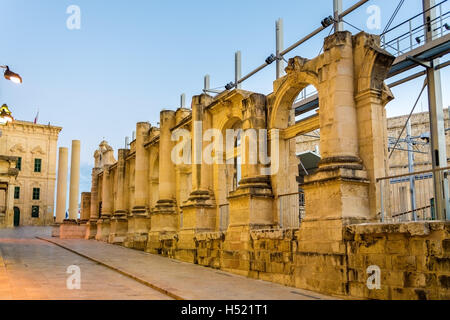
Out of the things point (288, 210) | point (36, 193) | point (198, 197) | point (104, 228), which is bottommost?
point (104, 228)

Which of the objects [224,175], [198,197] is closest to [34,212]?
[198,197]

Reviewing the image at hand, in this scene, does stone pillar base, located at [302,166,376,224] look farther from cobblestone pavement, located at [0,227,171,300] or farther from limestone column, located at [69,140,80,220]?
limestone column, located at [69,140,80,220]

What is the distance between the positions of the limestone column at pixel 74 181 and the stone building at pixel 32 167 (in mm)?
14679

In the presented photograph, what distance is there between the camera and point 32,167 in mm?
54688

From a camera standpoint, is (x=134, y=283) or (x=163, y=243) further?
(x=163, y=243)

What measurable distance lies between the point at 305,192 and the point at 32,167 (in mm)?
51824

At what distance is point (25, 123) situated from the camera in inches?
2158

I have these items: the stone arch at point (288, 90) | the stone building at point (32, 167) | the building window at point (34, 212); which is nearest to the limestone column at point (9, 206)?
the stone building at point (32, 167)

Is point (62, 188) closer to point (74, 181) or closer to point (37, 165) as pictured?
point (74, 181)

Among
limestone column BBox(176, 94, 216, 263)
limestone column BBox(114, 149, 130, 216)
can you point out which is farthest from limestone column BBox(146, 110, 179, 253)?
limestone column BBox(114, 149, 130, 216)

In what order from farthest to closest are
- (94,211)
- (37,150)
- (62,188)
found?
(37,150) → (62,188) → (94,211)

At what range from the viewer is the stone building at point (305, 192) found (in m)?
7.52
